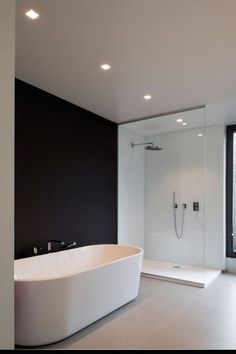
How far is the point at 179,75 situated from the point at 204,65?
320 mm

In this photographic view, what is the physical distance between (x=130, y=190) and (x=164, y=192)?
0.72m

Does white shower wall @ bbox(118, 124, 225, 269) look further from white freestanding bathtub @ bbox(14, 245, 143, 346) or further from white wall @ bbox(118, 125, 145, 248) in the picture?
white freestanding bathtub @ bbox(14, 245, 143, 346)

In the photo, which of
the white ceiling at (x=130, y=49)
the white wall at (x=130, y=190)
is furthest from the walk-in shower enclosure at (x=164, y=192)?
the white ceiling at (x=130, y=49)

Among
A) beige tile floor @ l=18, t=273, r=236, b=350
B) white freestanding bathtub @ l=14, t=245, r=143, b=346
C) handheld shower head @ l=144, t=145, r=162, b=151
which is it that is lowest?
beige tile floor @ l=18, t=273, r=236, b=350

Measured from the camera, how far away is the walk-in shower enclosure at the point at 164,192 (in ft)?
16.6

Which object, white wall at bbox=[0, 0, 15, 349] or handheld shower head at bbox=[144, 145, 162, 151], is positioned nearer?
white wall at bbox=[0, 0, 15, 349]

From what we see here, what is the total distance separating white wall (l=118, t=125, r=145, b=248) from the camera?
5164mm

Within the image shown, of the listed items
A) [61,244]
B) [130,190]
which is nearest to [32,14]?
[61,244]

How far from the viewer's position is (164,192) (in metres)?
5.56

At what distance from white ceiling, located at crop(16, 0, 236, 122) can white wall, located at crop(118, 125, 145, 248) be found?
4.91 feet

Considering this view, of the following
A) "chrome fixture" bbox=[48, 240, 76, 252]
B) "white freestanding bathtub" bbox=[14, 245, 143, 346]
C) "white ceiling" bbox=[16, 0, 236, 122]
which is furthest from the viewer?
"chrome fixture" bbox=[48, 240, 76, 252]

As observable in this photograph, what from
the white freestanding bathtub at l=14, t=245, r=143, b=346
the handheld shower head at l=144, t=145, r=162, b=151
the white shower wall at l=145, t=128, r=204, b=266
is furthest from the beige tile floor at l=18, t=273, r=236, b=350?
the handheld shower head at l=144, t=145, r=162, b=151

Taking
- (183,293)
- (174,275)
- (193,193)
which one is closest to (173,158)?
(193,193)

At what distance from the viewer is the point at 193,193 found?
5219mm
